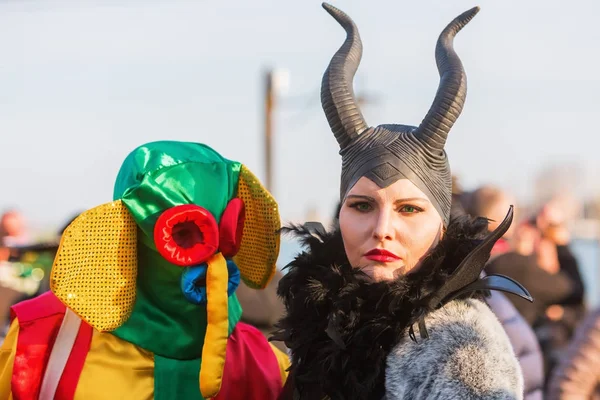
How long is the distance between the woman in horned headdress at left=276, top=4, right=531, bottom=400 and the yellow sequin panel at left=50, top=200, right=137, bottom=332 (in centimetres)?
49

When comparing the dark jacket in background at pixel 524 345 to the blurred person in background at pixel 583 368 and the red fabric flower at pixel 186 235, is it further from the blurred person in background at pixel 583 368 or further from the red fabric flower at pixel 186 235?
the red fabric flower at pixel 186 235

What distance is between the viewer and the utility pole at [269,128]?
1317 cm

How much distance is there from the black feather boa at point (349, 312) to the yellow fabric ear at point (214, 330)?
0.17 meters

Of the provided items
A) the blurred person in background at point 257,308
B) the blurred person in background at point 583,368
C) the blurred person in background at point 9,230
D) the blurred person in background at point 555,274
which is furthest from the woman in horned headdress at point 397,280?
the blurred person in background at point 9,230

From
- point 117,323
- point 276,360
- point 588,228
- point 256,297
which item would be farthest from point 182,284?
point 588,228

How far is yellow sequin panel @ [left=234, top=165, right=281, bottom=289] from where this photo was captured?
9.48ft

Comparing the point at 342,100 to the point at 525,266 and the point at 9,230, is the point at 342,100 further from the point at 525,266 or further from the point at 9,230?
the point at 9,230

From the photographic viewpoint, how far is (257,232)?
2.92 meters

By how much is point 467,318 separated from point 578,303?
313 cm

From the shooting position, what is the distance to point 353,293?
2.40 metres

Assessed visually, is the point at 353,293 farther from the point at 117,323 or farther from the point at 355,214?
the point at 117,323

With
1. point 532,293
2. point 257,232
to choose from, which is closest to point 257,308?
point 257,232

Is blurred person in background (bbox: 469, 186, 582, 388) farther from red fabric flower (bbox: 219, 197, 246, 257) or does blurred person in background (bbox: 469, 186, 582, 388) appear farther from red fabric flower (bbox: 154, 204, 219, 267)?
red fabric flower (bbox: 154, 204, 219, 267)

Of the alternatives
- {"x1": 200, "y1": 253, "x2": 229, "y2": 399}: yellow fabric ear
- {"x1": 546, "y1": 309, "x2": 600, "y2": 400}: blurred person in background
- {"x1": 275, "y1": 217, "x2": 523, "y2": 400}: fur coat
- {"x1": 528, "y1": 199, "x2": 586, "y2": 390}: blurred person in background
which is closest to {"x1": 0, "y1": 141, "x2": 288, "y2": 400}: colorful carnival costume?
{"x1": 200, "y1": 253, "x2": 229, "y2": 399}: yellow fabric ear
